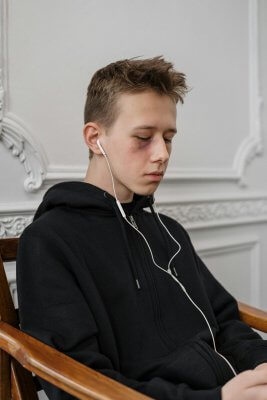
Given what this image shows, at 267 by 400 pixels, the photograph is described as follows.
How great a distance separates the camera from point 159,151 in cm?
95

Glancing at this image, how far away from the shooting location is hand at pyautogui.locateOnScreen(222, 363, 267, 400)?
733mm

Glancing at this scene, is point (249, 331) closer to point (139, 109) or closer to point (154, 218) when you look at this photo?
point (154, 218)

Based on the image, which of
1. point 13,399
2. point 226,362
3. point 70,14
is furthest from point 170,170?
point 13,399

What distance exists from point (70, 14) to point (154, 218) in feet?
2.25

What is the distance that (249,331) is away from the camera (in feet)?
3.56

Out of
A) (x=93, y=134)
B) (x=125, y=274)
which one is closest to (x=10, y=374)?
(x=125, y=274)

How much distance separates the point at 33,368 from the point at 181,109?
121cm

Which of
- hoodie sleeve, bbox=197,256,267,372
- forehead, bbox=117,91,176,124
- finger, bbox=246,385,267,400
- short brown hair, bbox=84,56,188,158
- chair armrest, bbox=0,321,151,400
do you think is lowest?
hoodie sleeve, bbox=197,256,267,372

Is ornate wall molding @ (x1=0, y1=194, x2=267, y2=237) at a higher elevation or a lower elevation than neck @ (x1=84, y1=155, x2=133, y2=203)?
lower

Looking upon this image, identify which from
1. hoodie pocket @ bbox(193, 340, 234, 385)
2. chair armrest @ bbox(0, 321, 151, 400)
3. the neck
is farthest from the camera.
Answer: the neck

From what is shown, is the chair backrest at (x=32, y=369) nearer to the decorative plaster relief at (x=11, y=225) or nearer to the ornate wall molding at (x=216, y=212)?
the decorative plaster relief at (x=11, y=225)

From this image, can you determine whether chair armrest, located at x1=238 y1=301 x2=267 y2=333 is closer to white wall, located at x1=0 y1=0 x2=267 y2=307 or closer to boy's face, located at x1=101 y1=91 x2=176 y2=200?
boy's face, located at x1=101 y1=91 x2=176 y2=200

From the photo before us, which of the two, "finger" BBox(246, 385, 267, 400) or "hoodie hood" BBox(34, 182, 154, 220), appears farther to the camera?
"hoodie hood" BBox(34, 182, 154, 220)

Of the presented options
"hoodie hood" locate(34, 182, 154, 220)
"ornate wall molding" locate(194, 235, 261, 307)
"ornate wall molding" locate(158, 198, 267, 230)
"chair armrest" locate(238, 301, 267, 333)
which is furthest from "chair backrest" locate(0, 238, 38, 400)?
"ornate wall molding" locate(194, 235, 261, 307)
